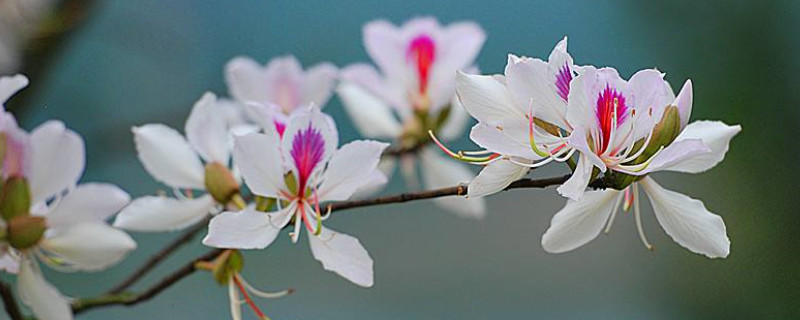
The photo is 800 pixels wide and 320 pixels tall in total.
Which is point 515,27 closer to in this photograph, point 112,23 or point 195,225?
point 112,23

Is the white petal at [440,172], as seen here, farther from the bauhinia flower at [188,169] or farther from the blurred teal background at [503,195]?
the blurred teal background at [503,195]

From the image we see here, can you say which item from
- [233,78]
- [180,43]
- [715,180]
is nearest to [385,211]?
[715,180]

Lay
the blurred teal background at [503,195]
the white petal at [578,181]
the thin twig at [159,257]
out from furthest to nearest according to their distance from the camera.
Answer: the blurred teal background at [503,195]
the thin twig at [159,257]
the white petal at [578,181]

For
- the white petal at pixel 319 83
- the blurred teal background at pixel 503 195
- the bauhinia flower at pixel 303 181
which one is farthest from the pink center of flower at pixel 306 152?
the blurred teal background at pixel 503 195

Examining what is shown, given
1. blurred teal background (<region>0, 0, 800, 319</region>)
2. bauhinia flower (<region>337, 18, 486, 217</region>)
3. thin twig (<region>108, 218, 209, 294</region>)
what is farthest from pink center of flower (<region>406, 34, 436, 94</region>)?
blurred teal background (<region>0, 0, 800, 319</region>)

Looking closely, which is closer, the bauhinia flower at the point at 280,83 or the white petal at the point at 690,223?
the white petal at the point at 690,223

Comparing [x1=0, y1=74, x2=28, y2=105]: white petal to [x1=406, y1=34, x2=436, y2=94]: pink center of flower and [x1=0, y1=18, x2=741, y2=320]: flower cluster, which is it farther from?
[x1=406, y1=34, x2=436, y2=94]: pink center of flower

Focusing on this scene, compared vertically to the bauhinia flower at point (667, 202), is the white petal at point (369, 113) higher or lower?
lower
